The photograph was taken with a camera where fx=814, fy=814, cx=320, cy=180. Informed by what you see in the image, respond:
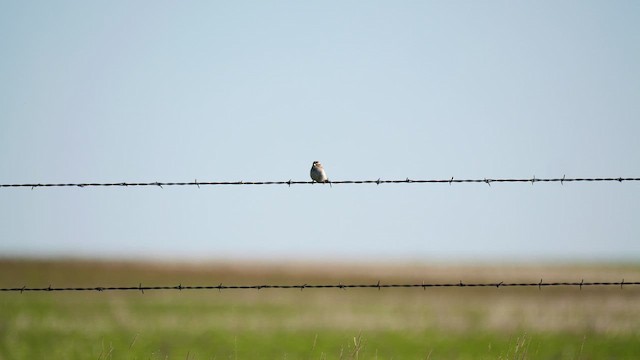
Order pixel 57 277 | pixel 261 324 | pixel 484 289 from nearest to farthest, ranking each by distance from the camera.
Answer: pixel 261 324 → pixel 484 289 → pixel 57 277

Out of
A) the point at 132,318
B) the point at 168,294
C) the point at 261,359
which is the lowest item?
the point at 261,359

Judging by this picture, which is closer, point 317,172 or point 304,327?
point 317,172

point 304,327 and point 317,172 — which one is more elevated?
point 317,172

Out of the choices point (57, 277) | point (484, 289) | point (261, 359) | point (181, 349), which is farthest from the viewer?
point (57, 277)

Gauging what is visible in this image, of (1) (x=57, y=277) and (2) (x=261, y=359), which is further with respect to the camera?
(1) (x=57, y=277)

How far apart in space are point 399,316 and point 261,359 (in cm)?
1250

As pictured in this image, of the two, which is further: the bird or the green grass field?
the green grass field

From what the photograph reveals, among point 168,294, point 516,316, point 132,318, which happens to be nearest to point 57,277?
point 168,294

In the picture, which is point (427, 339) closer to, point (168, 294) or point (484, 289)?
point (168, 294)

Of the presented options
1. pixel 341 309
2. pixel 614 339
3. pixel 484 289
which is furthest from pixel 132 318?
pixel 484 289

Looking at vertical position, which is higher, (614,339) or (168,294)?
(168,294)

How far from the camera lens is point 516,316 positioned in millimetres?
29844

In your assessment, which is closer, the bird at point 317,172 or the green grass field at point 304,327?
the bird at point 317,172

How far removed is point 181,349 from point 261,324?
765 cm
